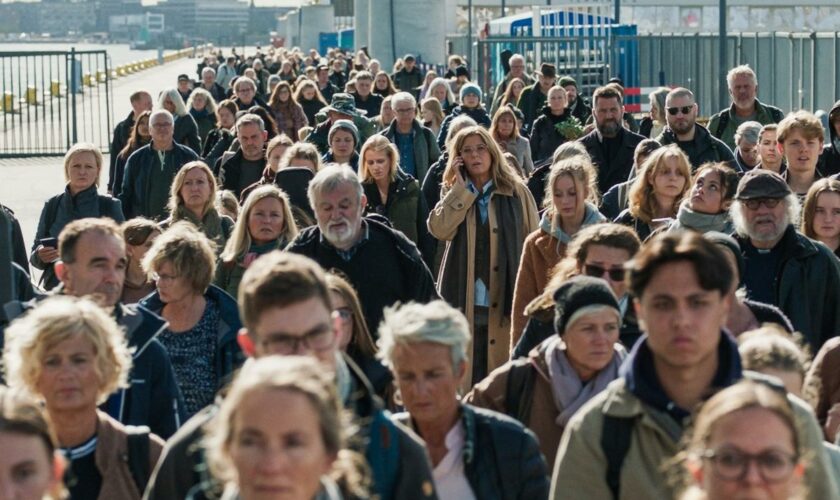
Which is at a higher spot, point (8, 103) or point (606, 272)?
point (8, 103)

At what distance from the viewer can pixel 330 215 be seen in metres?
8.86

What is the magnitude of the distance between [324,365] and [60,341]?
4.63ft

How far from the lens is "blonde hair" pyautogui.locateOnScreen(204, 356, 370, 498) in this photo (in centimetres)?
393

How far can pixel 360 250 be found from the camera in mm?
8898

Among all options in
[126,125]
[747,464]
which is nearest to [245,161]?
[126,125]

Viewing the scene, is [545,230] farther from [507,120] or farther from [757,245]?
[507,120]

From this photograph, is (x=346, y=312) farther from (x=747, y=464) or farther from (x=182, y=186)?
(x=182, y=186)

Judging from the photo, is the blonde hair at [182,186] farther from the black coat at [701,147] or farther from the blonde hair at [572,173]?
the black coat at [701,147]

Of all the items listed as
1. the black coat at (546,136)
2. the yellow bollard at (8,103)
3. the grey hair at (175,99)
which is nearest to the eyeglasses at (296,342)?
the black coat at (546,136)

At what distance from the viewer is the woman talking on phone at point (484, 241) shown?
11078mm

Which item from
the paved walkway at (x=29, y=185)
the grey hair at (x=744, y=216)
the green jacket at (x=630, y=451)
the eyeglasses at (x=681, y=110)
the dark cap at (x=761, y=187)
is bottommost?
the paved walkway at (x=29, y=185)

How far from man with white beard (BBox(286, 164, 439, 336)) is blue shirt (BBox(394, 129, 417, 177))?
7.48 metres

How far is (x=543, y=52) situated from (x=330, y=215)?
892 inches

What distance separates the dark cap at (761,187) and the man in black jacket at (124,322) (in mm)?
3020
